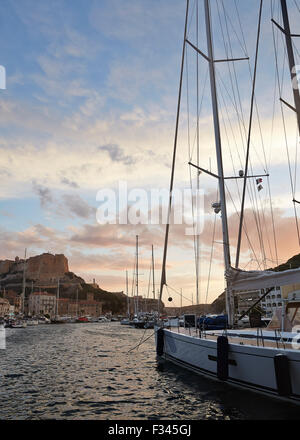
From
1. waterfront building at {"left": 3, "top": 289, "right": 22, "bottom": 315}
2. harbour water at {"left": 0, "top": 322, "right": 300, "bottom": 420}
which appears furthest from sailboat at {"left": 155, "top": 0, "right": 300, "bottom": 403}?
A: waterfront building at {"left": 3, "top": 289, "right": 22, "bottom": 315}

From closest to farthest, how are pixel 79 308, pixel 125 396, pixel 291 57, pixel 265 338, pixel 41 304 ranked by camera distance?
pixel 265 338
pixel 125 396
pixel 291 57
pixel 41 304
pixel 79 308

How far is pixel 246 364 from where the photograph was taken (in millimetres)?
10008

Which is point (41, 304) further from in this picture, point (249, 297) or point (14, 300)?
point (249, 297)

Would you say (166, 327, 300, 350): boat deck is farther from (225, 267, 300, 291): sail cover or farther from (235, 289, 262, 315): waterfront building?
(235, 289, 262, 315): waterfront building

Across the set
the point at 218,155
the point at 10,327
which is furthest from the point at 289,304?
the point at 10,327

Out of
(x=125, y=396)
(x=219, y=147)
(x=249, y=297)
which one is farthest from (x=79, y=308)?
(x=125, y=396)

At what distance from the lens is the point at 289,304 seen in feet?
38.7

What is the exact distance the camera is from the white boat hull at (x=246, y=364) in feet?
27.6

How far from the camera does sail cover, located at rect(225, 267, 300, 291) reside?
1072cm

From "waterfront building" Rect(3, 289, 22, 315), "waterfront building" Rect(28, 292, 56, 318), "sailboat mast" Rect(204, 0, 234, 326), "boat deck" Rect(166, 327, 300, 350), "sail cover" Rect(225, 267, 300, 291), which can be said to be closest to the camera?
"boat deck" Rect(166, 327, 300, 350)

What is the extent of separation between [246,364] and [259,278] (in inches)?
130

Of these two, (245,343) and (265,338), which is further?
(265,338)

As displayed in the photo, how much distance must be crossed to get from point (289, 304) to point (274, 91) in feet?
39.1

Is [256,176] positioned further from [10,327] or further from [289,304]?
[10,327]
